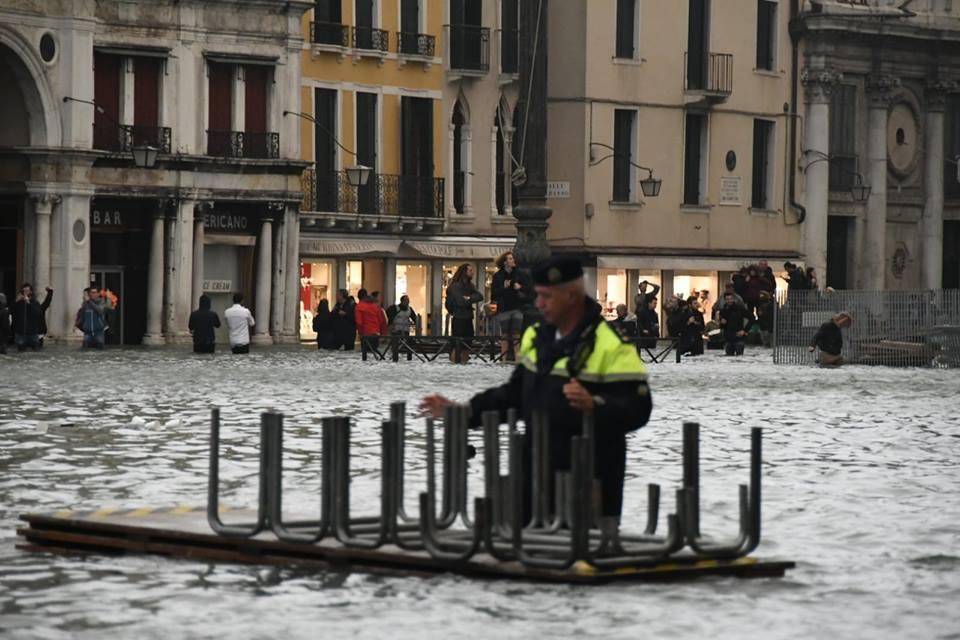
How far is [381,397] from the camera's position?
97.0ft

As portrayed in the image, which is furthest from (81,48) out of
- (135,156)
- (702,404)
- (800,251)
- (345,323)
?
(702,404)

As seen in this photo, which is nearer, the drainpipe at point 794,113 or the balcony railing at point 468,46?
the balcony railing at point 468,46

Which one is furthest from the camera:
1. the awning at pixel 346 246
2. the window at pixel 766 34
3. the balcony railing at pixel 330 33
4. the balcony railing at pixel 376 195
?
the window at pixel 766 34

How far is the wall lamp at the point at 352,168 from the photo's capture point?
189 ft

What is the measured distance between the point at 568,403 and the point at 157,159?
45485 millimetres

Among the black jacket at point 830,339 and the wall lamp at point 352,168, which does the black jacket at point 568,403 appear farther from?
the wall lamp at point 352,168

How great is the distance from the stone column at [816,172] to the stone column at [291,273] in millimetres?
16533

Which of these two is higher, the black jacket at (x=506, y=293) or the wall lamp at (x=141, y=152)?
the wall lamp at (x=141, y=152)

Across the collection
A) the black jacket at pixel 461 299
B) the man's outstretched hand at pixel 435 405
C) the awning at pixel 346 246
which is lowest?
the man's outstretched hand at pixel 435 405

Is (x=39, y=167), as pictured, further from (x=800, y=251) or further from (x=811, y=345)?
(x=800, y=251)

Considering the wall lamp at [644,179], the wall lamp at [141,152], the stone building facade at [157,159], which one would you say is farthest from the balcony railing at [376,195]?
the wall lamp at [141,152]

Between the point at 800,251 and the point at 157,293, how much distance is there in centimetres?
2029

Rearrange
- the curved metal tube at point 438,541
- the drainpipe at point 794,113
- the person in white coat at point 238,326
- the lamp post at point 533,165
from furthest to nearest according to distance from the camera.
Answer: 1. the drainpipe at point 794,113
2. the person in white coat at point 238,326
3. the lamp post at point 533,165
4. the curved metal tube at point 438,541

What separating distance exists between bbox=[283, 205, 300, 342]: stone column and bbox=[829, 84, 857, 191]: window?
58.1ft
